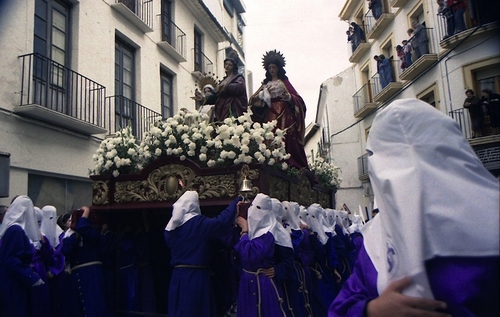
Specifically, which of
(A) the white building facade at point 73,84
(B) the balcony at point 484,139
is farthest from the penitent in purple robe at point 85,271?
(B) the balcony at point 484,139

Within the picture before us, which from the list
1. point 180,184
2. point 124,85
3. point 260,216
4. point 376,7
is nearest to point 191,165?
point 180,184

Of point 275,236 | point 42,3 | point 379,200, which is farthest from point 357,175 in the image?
point 379,200

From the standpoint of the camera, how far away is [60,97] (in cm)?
822

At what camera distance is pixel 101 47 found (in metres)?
9.55

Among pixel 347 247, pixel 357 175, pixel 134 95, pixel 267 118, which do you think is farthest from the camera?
pixel 357 175

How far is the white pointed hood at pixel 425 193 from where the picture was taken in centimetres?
109

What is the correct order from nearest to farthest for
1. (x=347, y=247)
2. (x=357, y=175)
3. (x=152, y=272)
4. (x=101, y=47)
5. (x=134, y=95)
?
(x=152, y=272), (x=347, y=247), (x=101, y=47), (x=134, y=95), (x=357, y=175)

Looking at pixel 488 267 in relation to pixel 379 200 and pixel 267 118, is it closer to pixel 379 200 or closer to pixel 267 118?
pixel 379 200

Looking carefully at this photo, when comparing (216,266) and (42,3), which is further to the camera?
(42,3)

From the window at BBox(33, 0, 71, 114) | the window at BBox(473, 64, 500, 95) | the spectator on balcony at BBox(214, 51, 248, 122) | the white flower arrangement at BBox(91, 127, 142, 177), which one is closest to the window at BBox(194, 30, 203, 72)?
the window at BBox(33, 0, 71, 114)

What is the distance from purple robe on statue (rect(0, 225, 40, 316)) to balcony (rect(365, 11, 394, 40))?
1441 cm

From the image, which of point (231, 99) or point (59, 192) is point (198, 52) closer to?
point (59, 192)

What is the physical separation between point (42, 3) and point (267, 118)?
5.20 metres

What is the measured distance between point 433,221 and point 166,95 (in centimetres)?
1253
